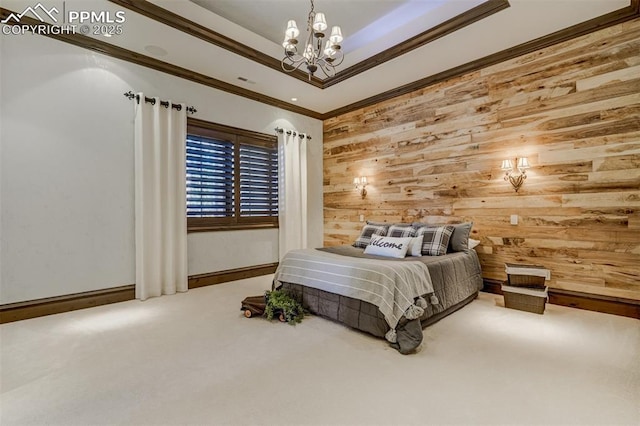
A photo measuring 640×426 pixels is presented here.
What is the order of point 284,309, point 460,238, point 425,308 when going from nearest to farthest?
1. point 425,308
2. point 284,309
3. point 460,238

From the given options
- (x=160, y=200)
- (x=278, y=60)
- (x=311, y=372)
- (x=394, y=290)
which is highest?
(x=278, y=60)

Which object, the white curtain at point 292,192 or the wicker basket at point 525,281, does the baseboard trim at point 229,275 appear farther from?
the wicker basket at point 525,281

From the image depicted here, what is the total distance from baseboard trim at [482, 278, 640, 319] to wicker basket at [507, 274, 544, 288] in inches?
17.6

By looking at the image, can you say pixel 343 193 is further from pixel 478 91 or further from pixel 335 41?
pixel 335 41

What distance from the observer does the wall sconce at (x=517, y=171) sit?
3.64m

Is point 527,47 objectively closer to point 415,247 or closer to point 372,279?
point 415,247

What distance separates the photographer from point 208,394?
1.81 meters

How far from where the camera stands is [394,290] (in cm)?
253

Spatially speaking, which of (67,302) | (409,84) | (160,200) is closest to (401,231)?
(409,84)

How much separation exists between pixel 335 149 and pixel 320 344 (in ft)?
14.2

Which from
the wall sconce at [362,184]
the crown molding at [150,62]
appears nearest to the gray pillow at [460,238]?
the wall sconce at [362,184]

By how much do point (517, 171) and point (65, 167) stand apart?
534cm

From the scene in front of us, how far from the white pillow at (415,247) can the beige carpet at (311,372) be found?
84cm

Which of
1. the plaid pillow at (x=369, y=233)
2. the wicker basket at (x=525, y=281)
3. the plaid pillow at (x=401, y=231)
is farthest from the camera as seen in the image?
the plaid pillow at (x=369, y=233)
